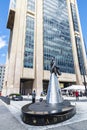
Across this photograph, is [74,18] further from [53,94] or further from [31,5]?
[53,94]

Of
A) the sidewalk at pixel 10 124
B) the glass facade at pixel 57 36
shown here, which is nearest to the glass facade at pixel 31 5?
the glass facade at pixel 57 36

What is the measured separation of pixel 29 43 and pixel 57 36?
→ 15.0 m

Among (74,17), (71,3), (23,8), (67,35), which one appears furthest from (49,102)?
(71,3)

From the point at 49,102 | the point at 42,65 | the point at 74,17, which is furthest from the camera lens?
the point at 74,17

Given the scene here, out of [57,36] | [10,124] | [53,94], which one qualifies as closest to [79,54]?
[57,36]

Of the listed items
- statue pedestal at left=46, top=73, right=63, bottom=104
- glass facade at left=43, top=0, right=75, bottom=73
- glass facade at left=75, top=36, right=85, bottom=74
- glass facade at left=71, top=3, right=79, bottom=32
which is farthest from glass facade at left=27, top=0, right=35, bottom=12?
statue pedestal at left=46, top=73, right=63, bottom=104

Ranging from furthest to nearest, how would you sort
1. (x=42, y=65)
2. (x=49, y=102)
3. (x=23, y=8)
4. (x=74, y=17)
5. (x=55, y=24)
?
(x=74, y=17) < (x=55, y=24) < (x=23, y=8) < (x=42, y=65) < (x=49, y=102)

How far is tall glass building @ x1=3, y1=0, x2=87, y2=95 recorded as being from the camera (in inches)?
1720

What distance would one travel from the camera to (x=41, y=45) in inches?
1903

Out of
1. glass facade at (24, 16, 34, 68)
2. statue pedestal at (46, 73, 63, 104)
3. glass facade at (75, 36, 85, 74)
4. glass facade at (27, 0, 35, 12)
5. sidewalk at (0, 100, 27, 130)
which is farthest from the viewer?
glass facade at (75, 36, 85, 74)

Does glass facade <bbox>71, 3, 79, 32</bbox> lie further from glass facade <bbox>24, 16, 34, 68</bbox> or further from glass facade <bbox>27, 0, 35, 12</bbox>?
glass facade <bbox>24, 16, 34, 68</bbox>

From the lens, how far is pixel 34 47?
47.9 metres

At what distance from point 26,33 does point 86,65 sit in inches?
1249

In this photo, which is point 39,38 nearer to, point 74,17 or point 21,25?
point 21,25
